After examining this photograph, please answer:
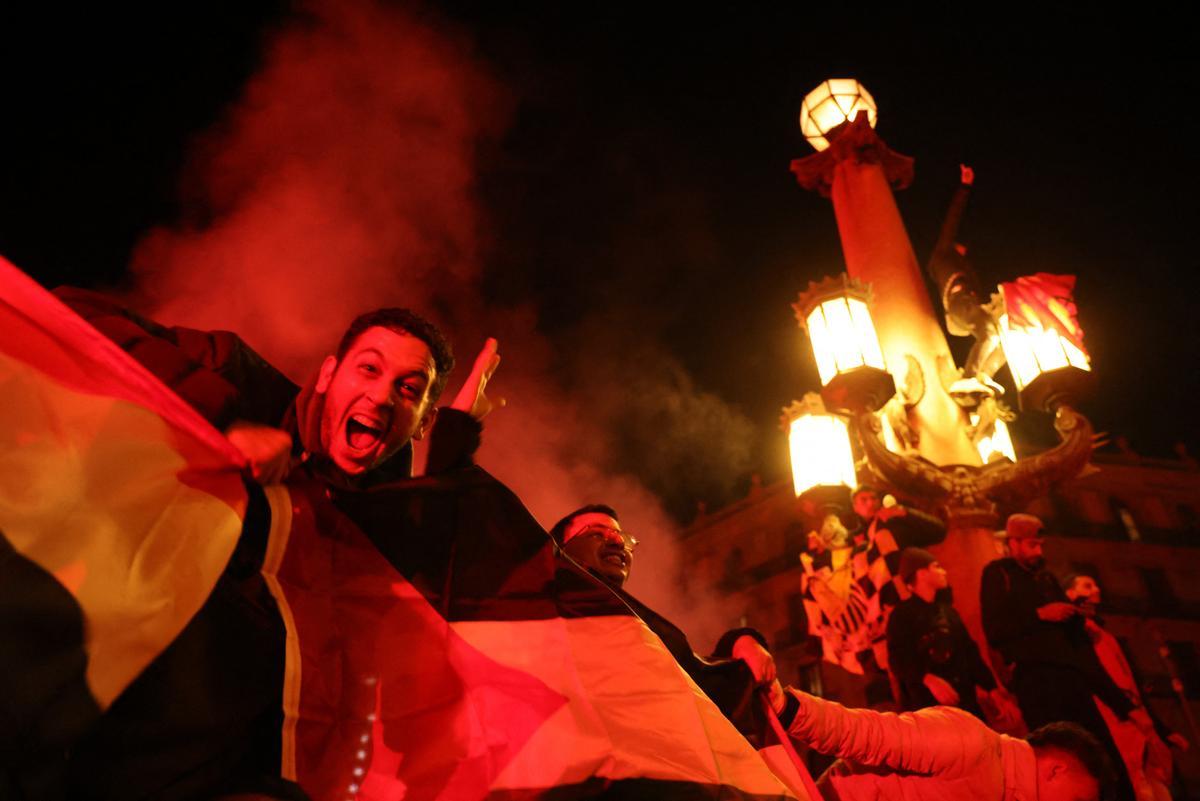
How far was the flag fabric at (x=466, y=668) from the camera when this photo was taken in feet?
6.09

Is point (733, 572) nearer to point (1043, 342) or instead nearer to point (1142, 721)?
point (1043, 342)

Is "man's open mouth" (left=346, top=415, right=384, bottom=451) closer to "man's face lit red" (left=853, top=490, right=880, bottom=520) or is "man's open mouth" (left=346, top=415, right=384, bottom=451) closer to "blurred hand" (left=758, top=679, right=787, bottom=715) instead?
"blurred hand" (left=758, top=679, right=787, bottom=715)

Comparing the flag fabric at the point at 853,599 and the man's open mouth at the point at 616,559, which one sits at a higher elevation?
the flag fabric at the point at 853,599

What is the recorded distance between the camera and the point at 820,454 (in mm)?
7613

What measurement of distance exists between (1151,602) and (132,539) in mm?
35960

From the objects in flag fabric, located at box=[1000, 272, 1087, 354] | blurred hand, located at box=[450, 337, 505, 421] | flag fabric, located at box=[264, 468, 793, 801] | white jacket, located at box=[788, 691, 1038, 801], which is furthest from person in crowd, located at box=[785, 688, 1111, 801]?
flag fabric, located at box=[1000, 272, 1087, 354]

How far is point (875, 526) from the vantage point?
272 inches

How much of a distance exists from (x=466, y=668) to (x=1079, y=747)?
11.3 ft

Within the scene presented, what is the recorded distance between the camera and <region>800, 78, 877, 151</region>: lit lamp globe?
33.2ft

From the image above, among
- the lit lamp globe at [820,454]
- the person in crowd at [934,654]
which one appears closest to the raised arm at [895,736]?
the person in crowd at [934,654]

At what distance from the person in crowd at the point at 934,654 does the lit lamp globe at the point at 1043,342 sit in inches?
80.8

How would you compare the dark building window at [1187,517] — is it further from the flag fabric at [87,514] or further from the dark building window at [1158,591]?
the flag fabric at [87,514]

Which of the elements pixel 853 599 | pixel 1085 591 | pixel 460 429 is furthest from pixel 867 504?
pixel 460 429

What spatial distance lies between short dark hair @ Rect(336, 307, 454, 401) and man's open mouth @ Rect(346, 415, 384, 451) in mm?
291
